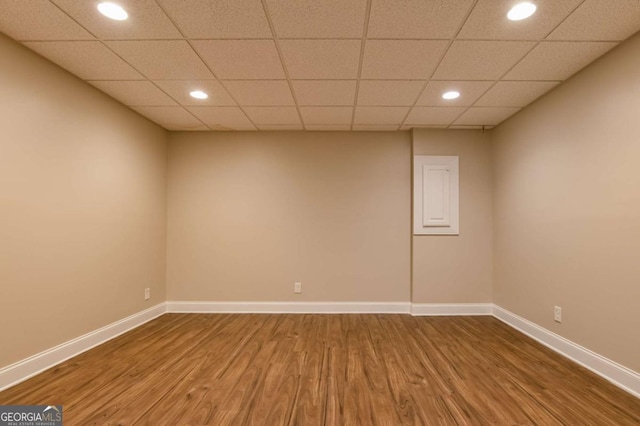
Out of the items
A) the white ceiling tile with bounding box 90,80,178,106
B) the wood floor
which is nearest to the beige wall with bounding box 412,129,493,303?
the wood floor

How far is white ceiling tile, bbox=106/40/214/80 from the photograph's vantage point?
2.28m

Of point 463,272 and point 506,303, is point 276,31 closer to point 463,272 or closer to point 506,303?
point 463,272

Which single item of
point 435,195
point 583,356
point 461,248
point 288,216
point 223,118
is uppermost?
point 223,118

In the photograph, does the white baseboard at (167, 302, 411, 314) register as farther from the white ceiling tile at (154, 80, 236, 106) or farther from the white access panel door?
the white ceiling tile at (154, 80, 236, 106)

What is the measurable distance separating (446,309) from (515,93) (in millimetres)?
2703

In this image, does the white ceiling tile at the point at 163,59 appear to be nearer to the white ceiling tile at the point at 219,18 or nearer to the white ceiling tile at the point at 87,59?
the white ceiling tile at the point at 87,59

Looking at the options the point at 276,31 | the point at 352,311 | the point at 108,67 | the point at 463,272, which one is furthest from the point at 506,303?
the point at 108,67

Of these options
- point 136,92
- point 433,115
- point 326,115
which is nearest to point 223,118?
point 136,92

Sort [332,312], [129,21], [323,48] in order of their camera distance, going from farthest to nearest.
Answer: [332,312] < [323,48] < [129,21]

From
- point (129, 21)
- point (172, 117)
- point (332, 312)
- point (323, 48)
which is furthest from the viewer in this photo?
point (332, 312)

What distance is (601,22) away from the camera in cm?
201

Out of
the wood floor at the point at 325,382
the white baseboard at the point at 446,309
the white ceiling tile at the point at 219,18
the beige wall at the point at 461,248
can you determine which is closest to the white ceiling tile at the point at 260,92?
the white ceiling tile at the point at 219,18

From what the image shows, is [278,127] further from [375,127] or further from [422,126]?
[422,126]

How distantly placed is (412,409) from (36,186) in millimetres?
3220
